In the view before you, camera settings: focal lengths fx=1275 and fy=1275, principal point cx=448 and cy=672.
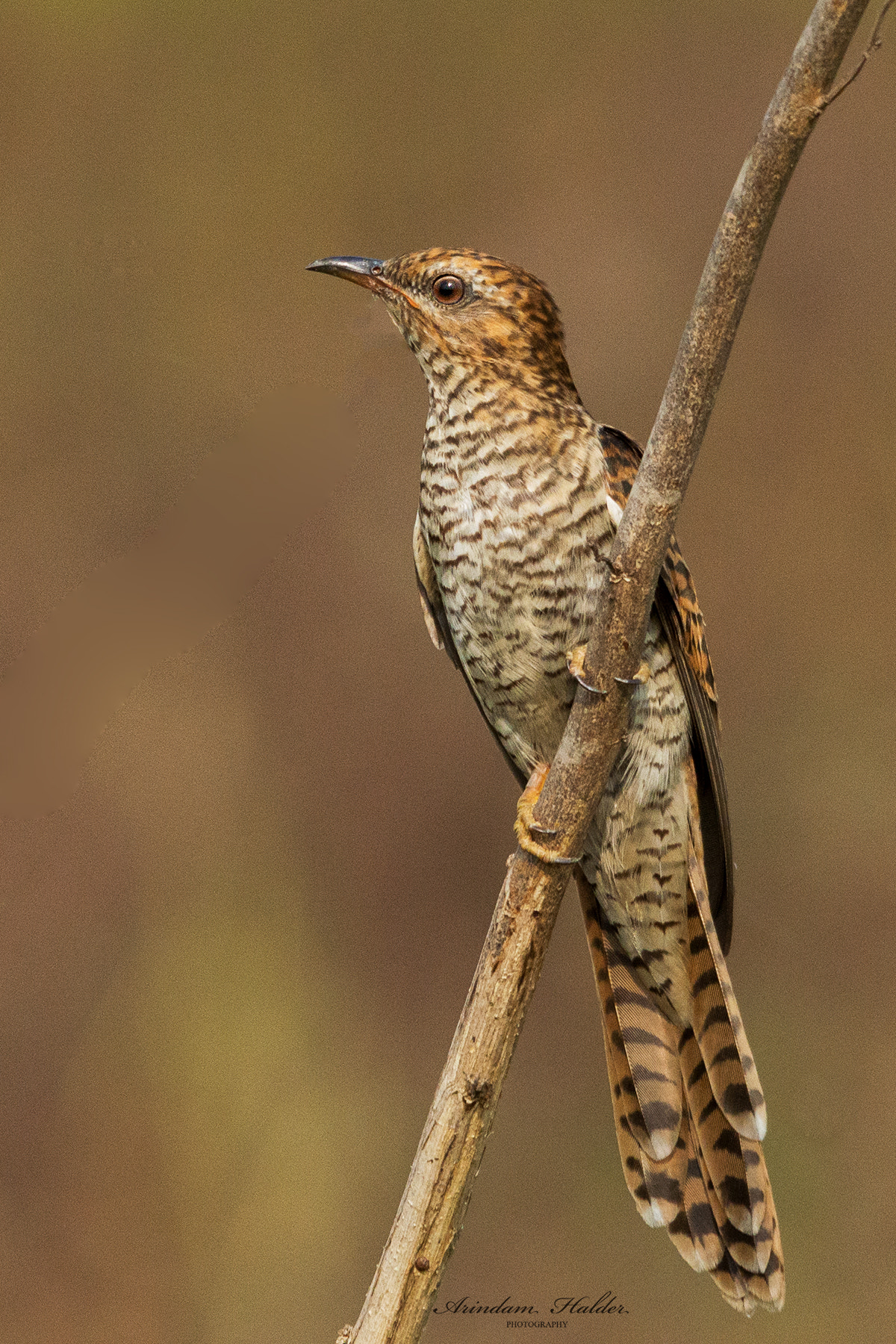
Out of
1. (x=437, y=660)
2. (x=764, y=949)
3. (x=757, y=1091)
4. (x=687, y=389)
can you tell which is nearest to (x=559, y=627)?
(x=687, y=389)

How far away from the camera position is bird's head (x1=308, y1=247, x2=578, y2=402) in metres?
1.84

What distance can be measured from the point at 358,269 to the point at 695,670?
30.5 inches

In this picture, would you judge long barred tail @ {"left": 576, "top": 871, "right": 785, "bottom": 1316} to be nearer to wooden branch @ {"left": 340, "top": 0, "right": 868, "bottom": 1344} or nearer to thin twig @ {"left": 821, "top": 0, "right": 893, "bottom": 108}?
wooden branch @ {"left": 340, "top": 0, "right": 868, "bottom": 1344}

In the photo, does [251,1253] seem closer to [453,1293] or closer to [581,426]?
[453,1293]

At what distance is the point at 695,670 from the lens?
71.4 inches

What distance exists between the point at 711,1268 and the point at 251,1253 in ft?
3.75

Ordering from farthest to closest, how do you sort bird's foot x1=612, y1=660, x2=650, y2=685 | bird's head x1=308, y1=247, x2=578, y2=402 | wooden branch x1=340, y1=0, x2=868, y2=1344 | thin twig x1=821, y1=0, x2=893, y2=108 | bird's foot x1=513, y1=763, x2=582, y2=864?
bird's head x1=308, y1=247, x2=578, y2=402
bird's foot x1=513, y1=763, x2=582, y2=864
bird's foot x1=612, y1=660, x2=650, y2=685
wooden branch x1=340, y1=0, x2=868, y2=1344
thin twig x1=821, y1=0, x2=893, y2=108

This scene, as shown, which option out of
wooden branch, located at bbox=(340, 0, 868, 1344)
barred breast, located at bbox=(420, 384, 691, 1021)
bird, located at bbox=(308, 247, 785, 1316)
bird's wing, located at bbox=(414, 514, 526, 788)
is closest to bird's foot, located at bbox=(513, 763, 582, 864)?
wooden branch, located at bbox=(340, 0, 868, 1344)

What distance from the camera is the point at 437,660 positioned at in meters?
2.88

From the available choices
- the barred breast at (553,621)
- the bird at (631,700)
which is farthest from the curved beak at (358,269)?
the barred breast at (553,621)

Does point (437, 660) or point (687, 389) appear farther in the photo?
point (437, 660)

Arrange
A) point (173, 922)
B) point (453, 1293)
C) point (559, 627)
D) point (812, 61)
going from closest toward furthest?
1. point (812, 61)
2. point (559, 627)
3. point (453, 1293)
4. point (173, 922)

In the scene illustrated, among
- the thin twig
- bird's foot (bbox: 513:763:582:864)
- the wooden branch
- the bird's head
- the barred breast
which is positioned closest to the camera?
the thin twig

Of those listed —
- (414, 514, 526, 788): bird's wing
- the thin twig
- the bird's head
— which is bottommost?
(414, 514, 526, 788): bird's wing
